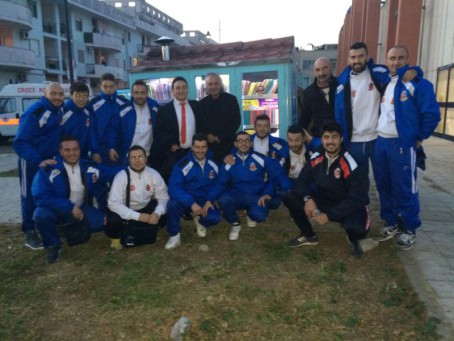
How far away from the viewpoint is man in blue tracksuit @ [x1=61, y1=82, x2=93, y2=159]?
15.1 feet

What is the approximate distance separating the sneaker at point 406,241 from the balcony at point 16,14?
28.7 metres

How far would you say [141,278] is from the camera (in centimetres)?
366

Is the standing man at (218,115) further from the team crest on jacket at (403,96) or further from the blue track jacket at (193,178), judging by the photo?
the team crest on jacket at (403,96)

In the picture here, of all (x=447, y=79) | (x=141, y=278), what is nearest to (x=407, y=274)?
(x=141, y=278)

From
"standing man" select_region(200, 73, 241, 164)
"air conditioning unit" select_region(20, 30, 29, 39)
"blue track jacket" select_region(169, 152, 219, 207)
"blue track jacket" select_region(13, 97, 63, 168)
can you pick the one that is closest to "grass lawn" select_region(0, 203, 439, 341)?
"blue track jacket" select_region(169, 152, 219, 207)

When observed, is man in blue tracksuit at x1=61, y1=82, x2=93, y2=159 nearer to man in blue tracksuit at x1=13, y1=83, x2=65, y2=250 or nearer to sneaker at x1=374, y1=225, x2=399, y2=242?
man in blue tracksuit at x1=13, y1=83, x2=65, y2=250

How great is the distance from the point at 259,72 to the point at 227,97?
1940 mm

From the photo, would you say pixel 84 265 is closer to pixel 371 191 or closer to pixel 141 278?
pixel 141 278

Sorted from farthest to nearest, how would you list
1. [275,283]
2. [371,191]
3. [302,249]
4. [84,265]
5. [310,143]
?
[371,191] → [310,143] → [302,249] → [84,265] → [275,283]

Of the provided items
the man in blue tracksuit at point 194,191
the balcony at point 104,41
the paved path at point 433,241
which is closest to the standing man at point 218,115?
the man in blue tracksuit at point 194,191

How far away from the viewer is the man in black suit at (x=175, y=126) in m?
5.13

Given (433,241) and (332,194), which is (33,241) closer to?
(332,194)

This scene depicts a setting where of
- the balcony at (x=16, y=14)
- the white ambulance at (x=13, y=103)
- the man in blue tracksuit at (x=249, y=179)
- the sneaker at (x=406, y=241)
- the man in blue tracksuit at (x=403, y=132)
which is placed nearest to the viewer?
the man in blue tracksuit at (x=403, y=132)

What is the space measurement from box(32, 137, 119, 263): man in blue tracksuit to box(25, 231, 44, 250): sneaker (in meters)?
0.38
